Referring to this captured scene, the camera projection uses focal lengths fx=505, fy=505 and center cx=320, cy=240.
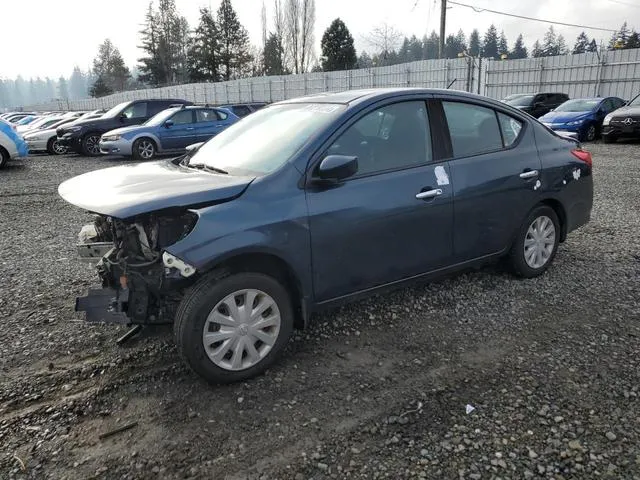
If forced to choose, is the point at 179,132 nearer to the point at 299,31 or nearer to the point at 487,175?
the point at 487,175

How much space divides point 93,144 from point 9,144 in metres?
3.70

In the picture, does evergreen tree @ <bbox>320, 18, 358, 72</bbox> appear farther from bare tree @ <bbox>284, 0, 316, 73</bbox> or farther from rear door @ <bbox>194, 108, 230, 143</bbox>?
rear door @ <bbox>194, 108, 230, 143</bbox>

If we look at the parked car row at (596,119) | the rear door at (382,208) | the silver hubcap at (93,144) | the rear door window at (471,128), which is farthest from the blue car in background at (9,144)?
the parked car row at (596,119)

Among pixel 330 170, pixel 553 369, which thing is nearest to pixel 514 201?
pixel 553 369

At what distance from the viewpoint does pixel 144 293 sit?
9.88ft

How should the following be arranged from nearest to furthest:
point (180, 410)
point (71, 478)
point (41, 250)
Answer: point (71, 478) < point (180, 410) < point (41, 250)

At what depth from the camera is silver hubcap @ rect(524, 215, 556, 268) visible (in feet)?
14.9

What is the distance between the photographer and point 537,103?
65.8 feet

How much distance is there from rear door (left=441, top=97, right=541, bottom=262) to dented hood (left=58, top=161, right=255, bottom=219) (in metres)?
1.74

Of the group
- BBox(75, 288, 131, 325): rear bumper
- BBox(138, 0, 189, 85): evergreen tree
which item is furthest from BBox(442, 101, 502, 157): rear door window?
BBox(138, 0, 189, 85): evergreen tree

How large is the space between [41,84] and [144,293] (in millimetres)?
224826

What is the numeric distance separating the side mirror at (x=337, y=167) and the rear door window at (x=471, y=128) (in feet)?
3.86

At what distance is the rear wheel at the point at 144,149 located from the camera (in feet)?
47.4

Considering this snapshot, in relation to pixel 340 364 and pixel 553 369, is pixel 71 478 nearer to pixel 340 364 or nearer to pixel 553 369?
pixel 340 364
